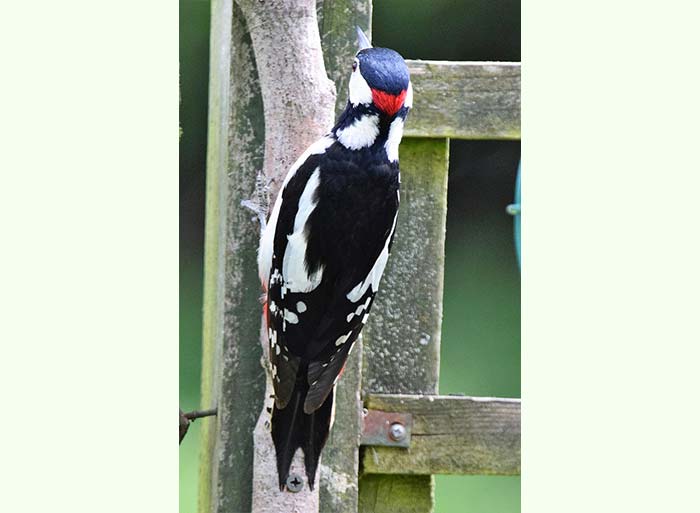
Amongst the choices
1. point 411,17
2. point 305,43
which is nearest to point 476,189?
point 411,17

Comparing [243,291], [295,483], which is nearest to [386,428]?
[295,483]

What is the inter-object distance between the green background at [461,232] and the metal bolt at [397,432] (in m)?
0.15

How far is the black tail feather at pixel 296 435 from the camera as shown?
1822 millimetres

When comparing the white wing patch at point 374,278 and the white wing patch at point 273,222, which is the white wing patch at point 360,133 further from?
the white wing patch at point 374,278

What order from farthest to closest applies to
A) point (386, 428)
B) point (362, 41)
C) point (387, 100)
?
point (386, 428)
point (362, 41)
point (387, 100)

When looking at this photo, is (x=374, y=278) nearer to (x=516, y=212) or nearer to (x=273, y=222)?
(x=273, y=222)

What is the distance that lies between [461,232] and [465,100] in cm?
25

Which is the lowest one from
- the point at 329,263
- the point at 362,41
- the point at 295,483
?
the point at 295,483

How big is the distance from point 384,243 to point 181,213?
0.39 metres

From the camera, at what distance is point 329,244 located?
1799mm

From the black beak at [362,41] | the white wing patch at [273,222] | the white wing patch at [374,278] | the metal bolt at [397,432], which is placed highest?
the black beak at [362,41]

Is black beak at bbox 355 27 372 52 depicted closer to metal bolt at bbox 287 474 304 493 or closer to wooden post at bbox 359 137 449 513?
wooden post at bbox 359 137 449 513

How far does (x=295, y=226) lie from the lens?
179cm

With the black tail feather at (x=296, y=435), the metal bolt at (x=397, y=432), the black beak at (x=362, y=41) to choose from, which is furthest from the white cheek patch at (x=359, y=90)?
the metal bolt at (x=397, y=432)
